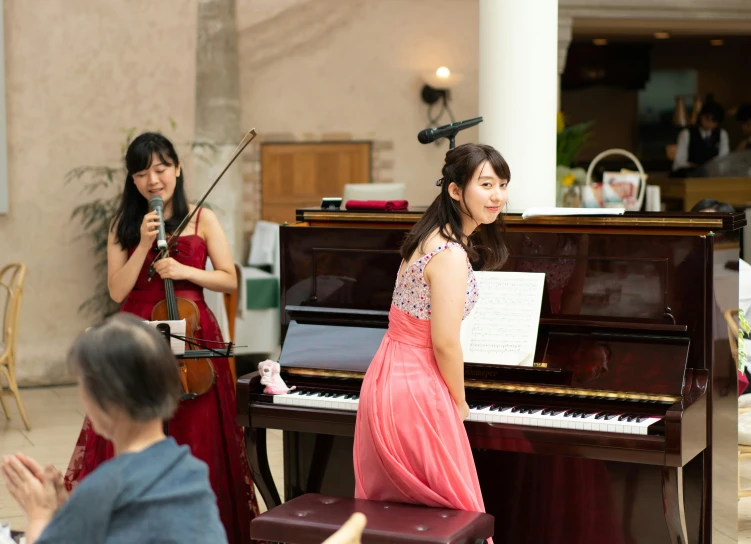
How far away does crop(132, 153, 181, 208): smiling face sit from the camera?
3611 millimetres

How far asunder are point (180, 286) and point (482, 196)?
4.19 feet

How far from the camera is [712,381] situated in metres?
3.15

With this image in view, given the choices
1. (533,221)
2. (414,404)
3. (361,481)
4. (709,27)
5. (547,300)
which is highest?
(709,27)

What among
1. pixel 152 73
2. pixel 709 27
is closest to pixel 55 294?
pixel 152 73

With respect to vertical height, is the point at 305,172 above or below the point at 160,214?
above

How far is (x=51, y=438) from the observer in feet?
19.4

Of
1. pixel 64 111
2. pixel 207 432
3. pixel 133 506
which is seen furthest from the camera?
pixel 64 111

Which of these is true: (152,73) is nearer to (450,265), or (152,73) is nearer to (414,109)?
(414,109)

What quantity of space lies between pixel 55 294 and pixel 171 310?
4.24 metres

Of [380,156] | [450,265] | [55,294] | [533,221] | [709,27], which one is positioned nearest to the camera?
[450,265]

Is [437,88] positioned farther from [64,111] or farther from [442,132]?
[442,132]

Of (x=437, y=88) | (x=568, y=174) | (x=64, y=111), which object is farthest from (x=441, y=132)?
(x=437, y=88)

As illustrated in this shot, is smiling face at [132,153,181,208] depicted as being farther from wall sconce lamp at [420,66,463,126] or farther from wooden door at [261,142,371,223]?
wall sconce lamp at [420,66,463,126]

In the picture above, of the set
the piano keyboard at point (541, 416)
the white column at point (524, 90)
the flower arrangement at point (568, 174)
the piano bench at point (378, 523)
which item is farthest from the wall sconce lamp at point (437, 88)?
the piano bench at point (378, 523)
